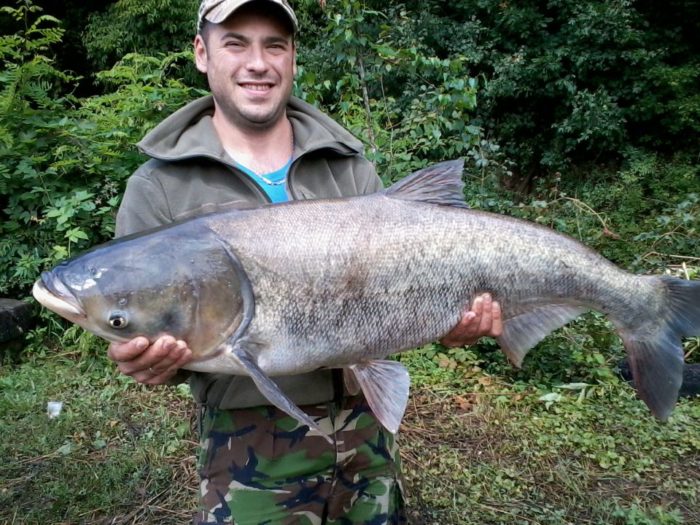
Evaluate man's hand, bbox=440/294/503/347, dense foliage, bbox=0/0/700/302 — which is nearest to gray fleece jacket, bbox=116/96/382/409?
man's hand, bbox=440/294/503/347

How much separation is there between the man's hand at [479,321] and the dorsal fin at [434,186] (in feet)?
1.26

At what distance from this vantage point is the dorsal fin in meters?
2.22

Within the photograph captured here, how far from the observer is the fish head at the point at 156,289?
71.5 inches

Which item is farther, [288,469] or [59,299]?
[288,469]

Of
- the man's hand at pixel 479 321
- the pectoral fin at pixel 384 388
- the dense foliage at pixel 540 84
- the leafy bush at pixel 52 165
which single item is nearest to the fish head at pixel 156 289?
the pectoral fin at pixel 384 388

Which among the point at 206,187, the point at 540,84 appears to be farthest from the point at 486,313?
the point at 540,84

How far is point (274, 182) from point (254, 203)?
146 mm

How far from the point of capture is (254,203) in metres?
2.27

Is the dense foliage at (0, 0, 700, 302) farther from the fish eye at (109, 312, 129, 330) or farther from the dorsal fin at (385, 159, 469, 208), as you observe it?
the fish eye at (109, 312, 129, 330)

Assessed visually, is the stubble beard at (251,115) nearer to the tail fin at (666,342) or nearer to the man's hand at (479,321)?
the man's hand at (479,321)

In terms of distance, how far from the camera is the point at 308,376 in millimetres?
2256

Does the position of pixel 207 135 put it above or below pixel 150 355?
above

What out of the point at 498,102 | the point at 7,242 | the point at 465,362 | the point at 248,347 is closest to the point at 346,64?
the point at 465,362

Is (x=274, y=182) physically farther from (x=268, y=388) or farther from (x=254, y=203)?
(x=268, y=388)
